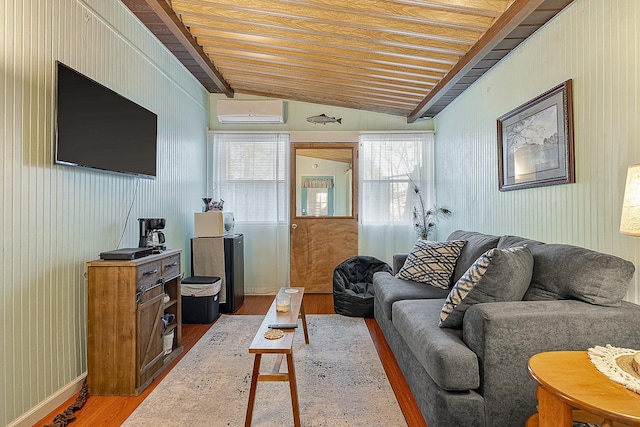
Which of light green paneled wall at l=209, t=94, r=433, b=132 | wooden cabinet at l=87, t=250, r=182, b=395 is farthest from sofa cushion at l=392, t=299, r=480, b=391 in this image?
light green paneled wall at l=209, t=94, r=433, b=132

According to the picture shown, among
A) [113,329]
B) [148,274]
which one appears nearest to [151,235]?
[148,274]

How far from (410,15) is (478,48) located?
0.65 m

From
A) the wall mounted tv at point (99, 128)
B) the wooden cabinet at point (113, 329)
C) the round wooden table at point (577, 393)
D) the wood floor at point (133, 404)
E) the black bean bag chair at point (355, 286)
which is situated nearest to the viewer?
the round wooden table at point (577, 393)

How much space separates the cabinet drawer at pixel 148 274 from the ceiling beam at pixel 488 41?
2.91 m

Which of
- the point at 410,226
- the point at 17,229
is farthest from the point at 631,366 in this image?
the point at 410,226

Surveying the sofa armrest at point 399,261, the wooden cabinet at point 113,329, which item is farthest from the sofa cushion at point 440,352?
the wooden cabinet at point 113,329

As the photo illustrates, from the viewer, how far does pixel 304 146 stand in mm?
5137

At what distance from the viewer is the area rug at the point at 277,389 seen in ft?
6.66

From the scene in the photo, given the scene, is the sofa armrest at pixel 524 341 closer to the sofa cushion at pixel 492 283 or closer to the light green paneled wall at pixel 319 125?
the sofa cushion at pixel 492 283

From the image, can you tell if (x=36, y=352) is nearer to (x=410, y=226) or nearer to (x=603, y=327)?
(x=603, y=327)

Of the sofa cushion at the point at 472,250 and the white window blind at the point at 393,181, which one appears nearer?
the sofa cushion at the point at 472,250

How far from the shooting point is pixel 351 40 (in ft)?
10.1

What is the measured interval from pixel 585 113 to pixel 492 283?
1.22 meters

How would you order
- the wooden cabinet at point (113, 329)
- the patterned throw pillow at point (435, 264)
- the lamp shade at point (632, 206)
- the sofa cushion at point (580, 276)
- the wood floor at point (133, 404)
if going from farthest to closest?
the patterned throw pillow at point (435, 264), the wooden cabinet at point (113, 329), the wood floor at point (133, 404), the sofa cushion at point (580, 276), the lamp shade at point (632, 206)
